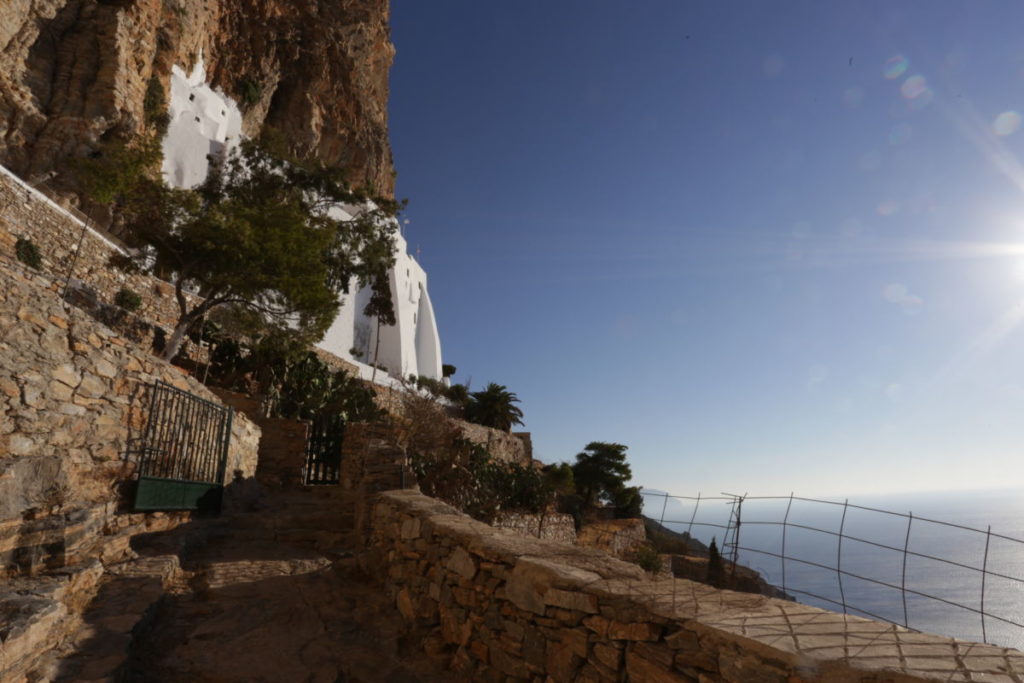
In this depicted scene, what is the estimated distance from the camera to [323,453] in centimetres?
1413

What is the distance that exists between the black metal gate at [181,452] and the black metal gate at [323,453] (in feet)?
19.5

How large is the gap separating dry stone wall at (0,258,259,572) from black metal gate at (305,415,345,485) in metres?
7.44

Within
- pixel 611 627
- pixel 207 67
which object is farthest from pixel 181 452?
pixel 207 67

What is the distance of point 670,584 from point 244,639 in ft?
10.9

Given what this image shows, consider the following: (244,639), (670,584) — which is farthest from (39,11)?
(670,584)

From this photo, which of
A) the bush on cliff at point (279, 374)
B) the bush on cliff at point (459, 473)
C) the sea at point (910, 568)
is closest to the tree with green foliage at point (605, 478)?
the bush on cliff at point (459, 473)

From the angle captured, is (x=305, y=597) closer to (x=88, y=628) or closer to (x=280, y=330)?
(x=88, y=628)

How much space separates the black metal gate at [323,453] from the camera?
1395 centimetres

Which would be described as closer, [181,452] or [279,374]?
[181,452]

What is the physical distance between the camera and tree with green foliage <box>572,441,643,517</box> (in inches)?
1324

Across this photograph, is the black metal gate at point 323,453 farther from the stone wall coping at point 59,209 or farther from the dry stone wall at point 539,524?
the stone wall coping at point 59,209

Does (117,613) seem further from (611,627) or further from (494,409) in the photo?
(494,409)

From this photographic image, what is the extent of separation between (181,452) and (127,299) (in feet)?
35.0

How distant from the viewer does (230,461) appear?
8641 millimetres
